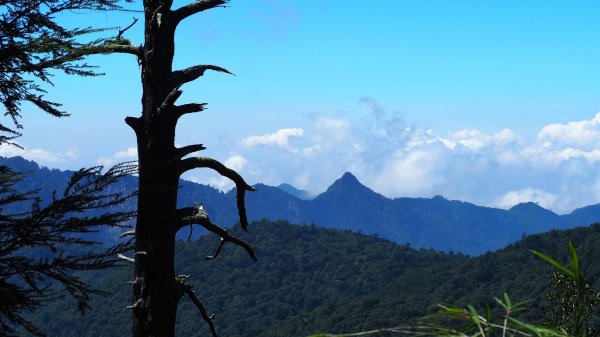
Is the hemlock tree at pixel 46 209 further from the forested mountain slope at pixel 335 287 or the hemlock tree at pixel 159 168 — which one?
the forested mountain slope at pixel 335 287

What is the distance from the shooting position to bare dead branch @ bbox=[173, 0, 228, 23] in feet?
30.1

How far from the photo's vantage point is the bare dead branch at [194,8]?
9188 mm

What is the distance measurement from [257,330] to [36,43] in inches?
5318

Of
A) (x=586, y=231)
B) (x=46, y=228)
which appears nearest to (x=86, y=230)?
(x=46, y=228)

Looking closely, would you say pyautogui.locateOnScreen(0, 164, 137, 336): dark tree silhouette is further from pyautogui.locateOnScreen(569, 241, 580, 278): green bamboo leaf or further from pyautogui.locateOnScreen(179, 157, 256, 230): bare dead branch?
pyautogui.locateOnScreen(569, 241, 580, 278): green bamboo leaf

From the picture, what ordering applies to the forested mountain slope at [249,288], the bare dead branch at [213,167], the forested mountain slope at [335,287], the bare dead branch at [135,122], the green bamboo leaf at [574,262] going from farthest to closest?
1. the forested mountain slope at [249,288]
2. the forested mountain slope at [335,287]
3. the bare dead branch at [213,167]
4. the bare dead branch at [135,122]
5. the green bamboo leaf at [574,262]

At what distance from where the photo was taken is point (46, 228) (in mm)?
8586

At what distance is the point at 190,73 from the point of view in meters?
9.15

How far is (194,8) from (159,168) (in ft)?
7.51

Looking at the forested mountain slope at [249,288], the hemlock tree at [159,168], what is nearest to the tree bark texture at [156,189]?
the hemlock tree at [159,168]

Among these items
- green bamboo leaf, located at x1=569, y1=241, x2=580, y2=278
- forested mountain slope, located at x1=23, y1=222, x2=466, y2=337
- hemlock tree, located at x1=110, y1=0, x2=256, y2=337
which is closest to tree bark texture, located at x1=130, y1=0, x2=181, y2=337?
hemlock tree, located at x1=110, y1=0, x2=256, y2=337

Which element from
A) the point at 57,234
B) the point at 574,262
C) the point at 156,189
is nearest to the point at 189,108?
the point at 156,189

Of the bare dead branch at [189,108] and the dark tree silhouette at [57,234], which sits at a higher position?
the bare dead branch at [189,108]

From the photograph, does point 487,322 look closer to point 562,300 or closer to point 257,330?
point 562,300
